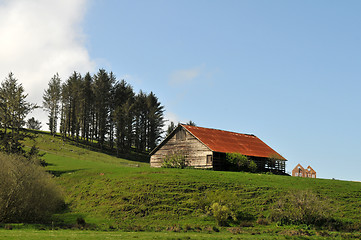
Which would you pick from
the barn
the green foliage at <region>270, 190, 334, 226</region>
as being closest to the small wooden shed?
the barn

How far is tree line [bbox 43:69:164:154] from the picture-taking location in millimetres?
100125

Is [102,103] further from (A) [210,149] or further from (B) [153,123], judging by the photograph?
(A) [210,149]

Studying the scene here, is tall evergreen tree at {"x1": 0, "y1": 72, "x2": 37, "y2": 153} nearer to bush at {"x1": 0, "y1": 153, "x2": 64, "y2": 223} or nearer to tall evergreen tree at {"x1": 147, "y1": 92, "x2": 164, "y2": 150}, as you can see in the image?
bush at {"x1": 0, "y1": 153, "x2": 64, "y2": 223}

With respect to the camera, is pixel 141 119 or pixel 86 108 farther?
pixel 141 119

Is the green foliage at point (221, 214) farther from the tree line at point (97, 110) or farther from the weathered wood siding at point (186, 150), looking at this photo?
the tree line at point (97, 110)

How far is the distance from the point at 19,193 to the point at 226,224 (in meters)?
20.2

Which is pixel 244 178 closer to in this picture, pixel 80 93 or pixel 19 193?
pixel 19 193

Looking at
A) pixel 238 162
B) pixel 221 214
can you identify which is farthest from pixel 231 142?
pixel 221 214

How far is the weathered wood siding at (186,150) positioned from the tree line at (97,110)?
33434 mm

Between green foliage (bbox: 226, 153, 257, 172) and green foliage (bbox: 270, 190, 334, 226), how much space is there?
75.5 ft

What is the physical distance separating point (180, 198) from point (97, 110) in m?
64.3

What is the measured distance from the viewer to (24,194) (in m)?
35.8

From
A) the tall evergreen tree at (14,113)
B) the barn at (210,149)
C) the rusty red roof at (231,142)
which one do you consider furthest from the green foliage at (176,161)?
the tall evergreen tree at (14,113)

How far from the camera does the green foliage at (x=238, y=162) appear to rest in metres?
60.0
